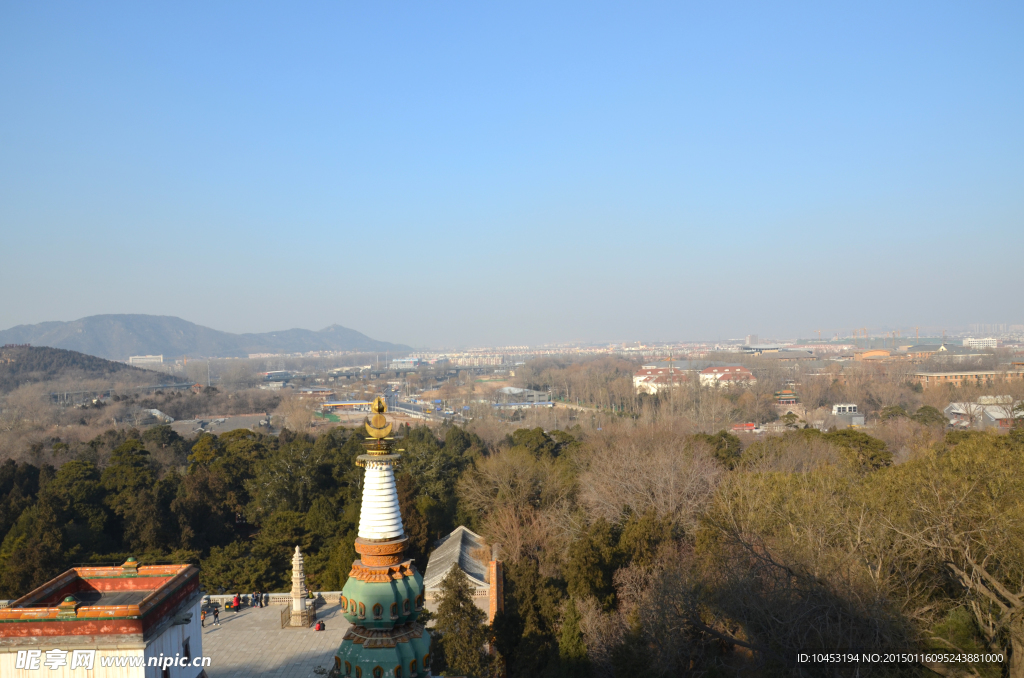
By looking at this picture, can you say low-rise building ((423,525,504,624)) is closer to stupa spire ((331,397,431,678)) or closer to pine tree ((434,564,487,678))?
pine tree ((434,564,487,678))

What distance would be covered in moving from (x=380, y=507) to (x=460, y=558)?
1282cm

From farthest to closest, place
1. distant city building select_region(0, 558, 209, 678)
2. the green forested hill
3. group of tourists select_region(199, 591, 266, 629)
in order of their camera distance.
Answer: the green forested hill
group of tourists select_region(199, 591, 266, 629)
distant city building select_region(0, 558, 209, 678)

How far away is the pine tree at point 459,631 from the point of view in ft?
37.5

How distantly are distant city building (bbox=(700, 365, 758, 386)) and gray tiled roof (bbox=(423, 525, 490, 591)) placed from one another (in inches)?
1717

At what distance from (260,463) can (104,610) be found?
1845 cm

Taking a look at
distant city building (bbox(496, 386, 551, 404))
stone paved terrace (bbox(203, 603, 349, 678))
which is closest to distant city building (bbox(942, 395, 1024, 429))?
stone paved terrace (bbox(203, 603, 349, 678))

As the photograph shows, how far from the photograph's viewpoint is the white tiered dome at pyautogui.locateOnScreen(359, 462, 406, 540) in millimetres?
6555

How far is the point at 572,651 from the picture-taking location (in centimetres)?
1210

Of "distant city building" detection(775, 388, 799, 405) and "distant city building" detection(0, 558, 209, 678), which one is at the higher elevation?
"distant city building" detection(0, 558, 209, 678)

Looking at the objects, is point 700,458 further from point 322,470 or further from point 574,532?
point 322,470

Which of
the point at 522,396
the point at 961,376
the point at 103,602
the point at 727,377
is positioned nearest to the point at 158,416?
the point at 522,396

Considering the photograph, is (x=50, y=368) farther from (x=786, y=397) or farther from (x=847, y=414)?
(x=847, y=414)

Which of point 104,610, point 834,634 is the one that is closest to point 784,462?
point 834,634

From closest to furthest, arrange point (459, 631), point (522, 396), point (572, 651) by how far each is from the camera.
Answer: point (459, 631)
point (572, 651)
point (522, 396)
